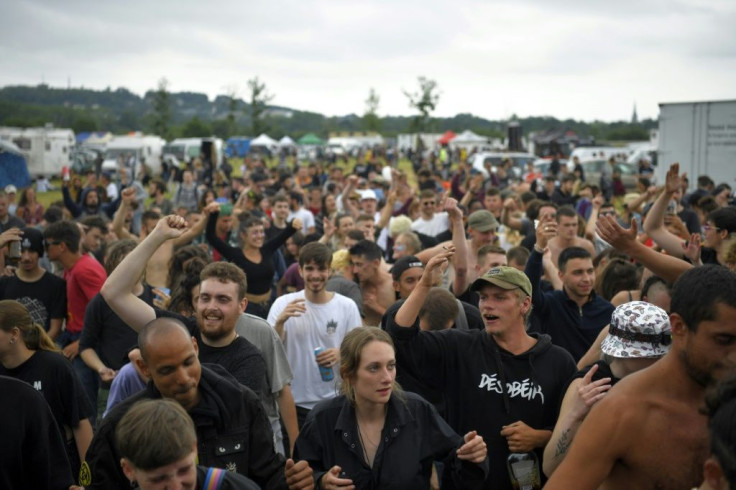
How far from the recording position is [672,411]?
2912mm

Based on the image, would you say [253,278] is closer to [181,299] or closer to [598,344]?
[181,299]

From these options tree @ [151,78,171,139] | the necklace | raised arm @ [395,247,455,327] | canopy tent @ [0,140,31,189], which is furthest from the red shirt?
tree @ [151,78,171,139]

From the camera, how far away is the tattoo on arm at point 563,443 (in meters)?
3.54

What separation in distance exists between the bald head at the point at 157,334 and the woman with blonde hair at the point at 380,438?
848mm

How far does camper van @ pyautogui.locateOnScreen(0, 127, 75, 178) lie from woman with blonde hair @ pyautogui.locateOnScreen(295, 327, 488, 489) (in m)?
46.7

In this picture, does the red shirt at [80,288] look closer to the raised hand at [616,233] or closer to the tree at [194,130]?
the raised hand at [616,233]

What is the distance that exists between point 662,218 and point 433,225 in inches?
209

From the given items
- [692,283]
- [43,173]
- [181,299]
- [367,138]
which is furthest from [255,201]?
[367,138]

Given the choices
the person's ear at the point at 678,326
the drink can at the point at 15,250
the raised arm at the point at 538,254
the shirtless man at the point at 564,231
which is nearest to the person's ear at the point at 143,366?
the person's ear at the point at 678,326

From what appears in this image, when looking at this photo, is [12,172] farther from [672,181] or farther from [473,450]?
[473,450]

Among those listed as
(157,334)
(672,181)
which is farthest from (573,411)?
(672,181)

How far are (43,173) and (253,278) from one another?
140 feet

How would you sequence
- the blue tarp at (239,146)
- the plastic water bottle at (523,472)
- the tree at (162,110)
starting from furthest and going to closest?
the tree at (162,110), the blue tarp at (239,146), the plastic water bottle at (523,472)

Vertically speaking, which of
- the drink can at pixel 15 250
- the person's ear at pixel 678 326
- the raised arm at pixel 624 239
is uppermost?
the raised arm at pixel 624 239
